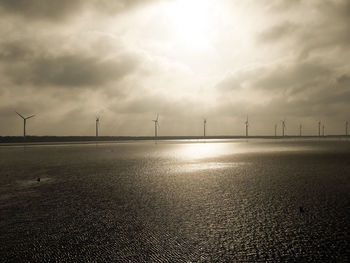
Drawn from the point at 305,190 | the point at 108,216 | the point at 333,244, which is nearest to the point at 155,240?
the point at 108,216

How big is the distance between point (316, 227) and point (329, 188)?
7.55 metres

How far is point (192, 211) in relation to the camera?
32.0 feet

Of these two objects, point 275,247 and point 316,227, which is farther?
point 316,227

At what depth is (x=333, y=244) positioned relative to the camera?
6.41 m

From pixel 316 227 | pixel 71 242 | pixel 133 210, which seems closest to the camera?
pixel 71 242

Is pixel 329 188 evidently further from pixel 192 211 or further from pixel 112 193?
pixel 112 193

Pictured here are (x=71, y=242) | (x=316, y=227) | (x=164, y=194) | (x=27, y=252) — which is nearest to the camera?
(x=27, y=252)

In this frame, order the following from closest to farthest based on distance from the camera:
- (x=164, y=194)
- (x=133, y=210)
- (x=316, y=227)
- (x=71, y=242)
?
1. (x=71, y=242)
2. (x=316, y=227)
3. (x=133, y=210)
4. (x=164, y=194)

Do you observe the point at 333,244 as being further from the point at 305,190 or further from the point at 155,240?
the point at 305,190

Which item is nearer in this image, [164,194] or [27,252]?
[27,252]

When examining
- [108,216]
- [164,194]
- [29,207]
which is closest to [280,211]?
[164,194]

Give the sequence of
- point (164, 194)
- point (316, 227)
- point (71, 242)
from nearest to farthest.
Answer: point (71, 242)
point (316, 227)
point (164, 194)

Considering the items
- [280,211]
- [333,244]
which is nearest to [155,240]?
[333,244]

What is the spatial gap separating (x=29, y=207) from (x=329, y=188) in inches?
614
